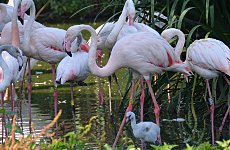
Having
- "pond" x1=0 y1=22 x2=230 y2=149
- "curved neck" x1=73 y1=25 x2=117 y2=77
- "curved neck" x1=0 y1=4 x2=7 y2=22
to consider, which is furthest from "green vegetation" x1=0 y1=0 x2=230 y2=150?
"curved neck" x1=0 y1=4 x2=7 y2=22

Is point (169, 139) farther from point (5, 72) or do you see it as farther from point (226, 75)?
point (5, 72)

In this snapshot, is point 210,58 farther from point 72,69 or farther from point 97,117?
point 97,117

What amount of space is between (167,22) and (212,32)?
70 cm

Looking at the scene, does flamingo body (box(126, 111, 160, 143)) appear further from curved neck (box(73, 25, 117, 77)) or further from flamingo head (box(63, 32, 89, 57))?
flamingo head (box(63, 32, 89, 57))

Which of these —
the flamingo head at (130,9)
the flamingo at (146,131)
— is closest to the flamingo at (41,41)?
the flamingo head at (130,9)

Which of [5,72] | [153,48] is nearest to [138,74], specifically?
[153,48]

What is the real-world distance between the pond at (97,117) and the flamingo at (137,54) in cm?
53

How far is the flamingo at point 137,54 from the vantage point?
7.63 m

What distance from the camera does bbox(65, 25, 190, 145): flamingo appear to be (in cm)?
763

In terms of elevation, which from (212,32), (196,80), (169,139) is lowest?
(169,139)

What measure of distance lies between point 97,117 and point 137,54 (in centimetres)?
166

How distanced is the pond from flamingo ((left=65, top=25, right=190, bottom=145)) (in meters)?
0.53

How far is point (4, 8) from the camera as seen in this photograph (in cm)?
1010

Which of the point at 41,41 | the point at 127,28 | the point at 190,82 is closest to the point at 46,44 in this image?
the point at 41,41
